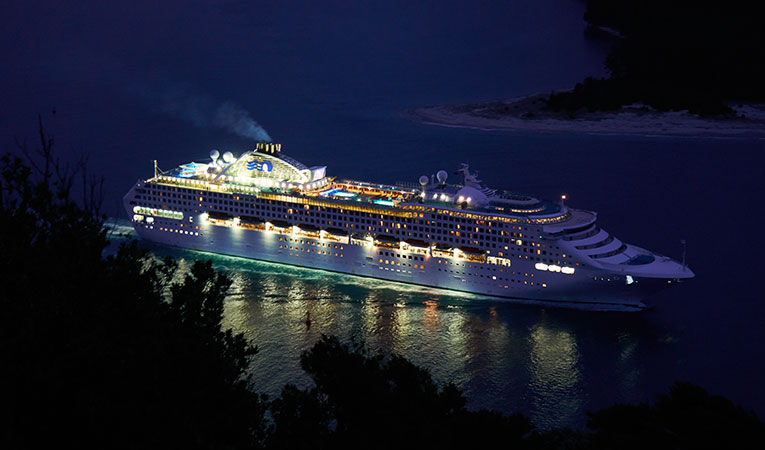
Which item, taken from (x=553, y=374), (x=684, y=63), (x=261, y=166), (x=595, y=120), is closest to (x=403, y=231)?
(x=261, y=166)

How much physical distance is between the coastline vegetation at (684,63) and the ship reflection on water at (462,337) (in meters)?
46.6

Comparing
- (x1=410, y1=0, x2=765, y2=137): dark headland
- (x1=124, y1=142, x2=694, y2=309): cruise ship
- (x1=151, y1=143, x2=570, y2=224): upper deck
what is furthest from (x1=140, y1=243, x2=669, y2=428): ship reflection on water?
(x1=410, y1=0, x2=765, y2=137): dark headland

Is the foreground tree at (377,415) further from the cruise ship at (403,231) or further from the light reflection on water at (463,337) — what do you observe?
the cruise ship at (403,231)

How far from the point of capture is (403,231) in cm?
4253

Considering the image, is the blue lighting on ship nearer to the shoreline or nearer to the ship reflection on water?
the ship reflection on water

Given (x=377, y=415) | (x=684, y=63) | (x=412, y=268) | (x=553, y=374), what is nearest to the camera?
(x=377, y=415)

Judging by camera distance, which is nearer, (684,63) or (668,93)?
(668,93)

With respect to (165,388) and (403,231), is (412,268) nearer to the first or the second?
(403,231)

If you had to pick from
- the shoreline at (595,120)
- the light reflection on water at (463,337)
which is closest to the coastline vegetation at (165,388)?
the light reflection on water at (463,337)

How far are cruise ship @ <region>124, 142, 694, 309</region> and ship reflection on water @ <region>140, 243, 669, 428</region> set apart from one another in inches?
45.3

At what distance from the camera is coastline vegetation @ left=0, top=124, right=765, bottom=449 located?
15930mm

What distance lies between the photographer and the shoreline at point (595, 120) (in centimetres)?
7431

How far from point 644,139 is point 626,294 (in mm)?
36924

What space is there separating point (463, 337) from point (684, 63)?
66590 millimetres
